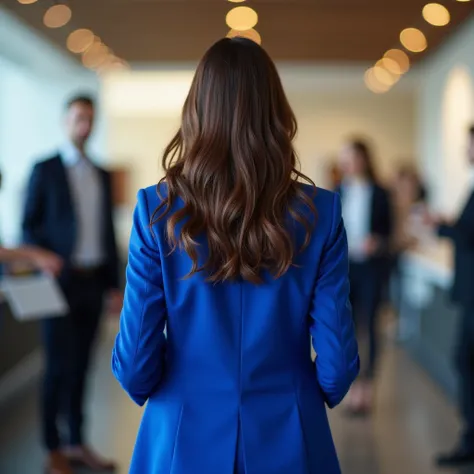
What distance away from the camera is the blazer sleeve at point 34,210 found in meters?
3.69

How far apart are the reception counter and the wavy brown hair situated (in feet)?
14.0

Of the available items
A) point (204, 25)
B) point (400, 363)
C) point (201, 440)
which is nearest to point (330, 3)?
point (204, 25)

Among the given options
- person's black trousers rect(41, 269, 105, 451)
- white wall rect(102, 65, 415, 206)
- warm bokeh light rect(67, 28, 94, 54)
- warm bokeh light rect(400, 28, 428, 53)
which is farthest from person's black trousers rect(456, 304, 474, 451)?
white wall rect(102, 65, 415, 206)

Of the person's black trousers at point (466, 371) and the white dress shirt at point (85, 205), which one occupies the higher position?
the white dress shirt at point (85, 205)

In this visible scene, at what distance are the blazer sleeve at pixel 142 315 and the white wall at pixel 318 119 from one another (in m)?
11.6

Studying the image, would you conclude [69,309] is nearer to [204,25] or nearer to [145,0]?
[145,0]

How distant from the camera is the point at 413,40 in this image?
7.64 metres

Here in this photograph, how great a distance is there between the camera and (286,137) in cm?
166

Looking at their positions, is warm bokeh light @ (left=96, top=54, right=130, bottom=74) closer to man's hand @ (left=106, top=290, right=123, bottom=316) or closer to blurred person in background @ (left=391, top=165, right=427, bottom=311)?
blurred person in background @ (left=391, top=165, right=427, bottom=311)

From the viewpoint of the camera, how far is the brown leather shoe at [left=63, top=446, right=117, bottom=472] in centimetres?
394

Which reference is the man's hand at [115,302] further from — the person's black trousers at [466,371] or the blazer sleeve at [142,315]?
the blazer sleeve at [142,315]

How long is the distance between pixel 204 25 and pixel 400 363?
11.4 ft

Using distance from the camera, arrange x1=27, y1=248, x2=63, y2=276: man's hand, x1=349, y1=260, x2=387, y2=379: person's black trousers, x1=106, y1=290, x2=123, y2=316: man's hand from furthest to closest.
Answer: x1=349, y1=260, x2=387, y2=379: person's black trousers → x1=106, y1=290, x2=123, y2=316: man's hand → x1=27, y1=248, x2=63, y2=276: man's hand

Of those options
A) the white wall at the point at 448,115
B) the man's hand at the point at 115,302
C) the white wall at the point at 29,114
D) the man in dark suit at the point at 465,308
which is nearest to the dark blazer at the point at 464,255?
the man in dark suit at the point at 465,308
